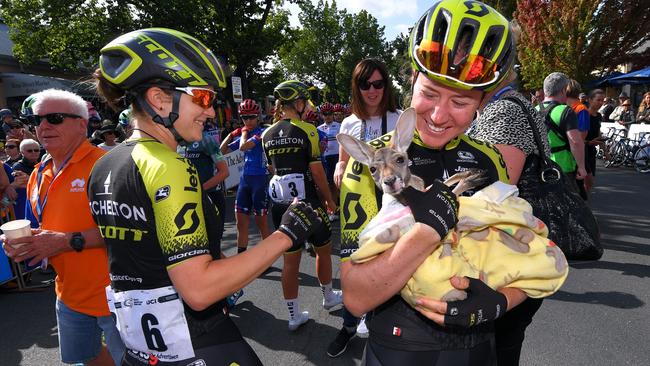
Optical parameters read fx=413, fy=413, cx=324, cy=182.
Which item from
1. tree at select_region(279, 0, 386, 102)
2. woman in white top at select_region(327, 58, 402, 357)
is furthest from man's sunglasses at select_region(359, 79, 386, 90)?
tree at select_region(279, 0, 386, 102)

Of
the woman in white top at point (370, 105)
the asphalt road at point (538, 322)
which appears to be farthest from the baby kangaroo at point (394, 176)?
the asphalt road at point (538, 322)

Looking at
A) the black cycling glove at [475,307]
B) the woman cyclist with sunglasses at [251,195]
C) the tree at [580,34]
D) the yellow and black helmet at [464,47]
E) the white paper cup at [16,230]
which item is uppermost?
the tree at [580,34]

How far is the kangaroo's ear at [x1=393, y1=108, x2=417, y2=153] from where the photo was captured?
1.52 metres

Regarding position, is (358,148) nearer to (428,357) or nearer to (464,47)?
(464,47)

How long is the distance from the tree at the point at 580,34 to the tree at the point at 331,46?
122 ft

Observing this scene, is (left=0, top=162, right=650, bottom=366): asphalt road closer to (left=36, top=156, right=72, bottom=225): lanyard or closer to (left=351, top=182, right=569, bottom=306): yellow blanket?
(left=36, top=156, right=72, bottom=225): lanyard

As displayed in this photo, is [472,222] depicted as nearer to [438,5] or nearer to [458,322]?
[458,322]

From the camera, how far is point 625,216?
8.02 metres

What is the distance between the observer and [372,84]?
4109 mm

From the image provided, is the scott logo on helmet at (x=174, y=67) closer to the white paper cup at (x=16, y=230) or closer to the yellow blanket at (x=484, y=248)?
the yellow blanket at (x=484, y=248)

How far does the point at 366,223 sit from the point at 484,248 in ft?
1.42

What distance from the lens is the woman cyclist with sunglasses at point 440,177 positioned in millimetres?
1416

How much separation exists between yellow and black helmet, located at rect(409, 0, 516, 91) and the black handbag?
727 millimetres

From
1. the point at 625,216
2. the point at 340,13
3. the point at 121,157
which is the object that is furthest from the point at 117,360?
the point at 340,13
